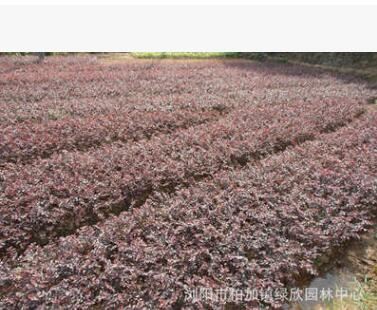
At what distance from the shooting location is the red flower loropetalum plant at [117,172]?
181 inches

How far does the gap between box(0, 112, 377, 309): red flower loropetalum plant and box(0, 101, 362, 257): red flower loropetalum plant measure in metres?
0.40

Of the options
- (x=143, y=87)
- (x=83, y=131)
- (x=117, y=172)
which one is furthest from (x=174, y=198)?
(x=143, y=87)

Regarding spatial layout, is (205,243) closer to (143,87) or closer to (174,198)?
(174,198)

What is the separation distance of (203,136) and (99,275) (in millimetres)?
3882

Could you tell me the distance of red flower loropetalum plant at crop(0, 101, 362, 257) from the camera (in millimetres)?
4590

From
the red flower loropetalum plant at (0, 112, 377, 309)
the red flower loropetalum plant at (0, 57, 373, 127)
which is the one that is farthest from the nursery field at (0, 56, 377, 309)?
the red flower loropetalum plant at (0, 57, 373, 127)

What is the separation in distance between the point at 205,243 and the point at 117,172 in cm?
201

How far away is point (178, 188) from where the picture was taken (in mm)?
5477

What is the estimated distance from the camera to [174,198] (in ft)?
16.4

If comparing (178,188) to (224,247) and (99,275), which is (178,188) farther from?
(99,275)

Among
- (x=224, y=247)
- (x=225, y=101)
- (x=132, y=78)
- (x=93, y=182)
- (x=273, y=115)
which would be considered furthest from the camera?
(x=132, y=78)

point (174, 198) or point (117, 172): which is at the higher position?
point (117, 172)

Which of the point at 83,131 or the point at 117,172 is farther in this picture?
the point at 83,131

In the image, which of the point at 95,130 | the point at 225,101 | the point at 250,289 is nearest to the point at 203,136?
the point at 95,130
